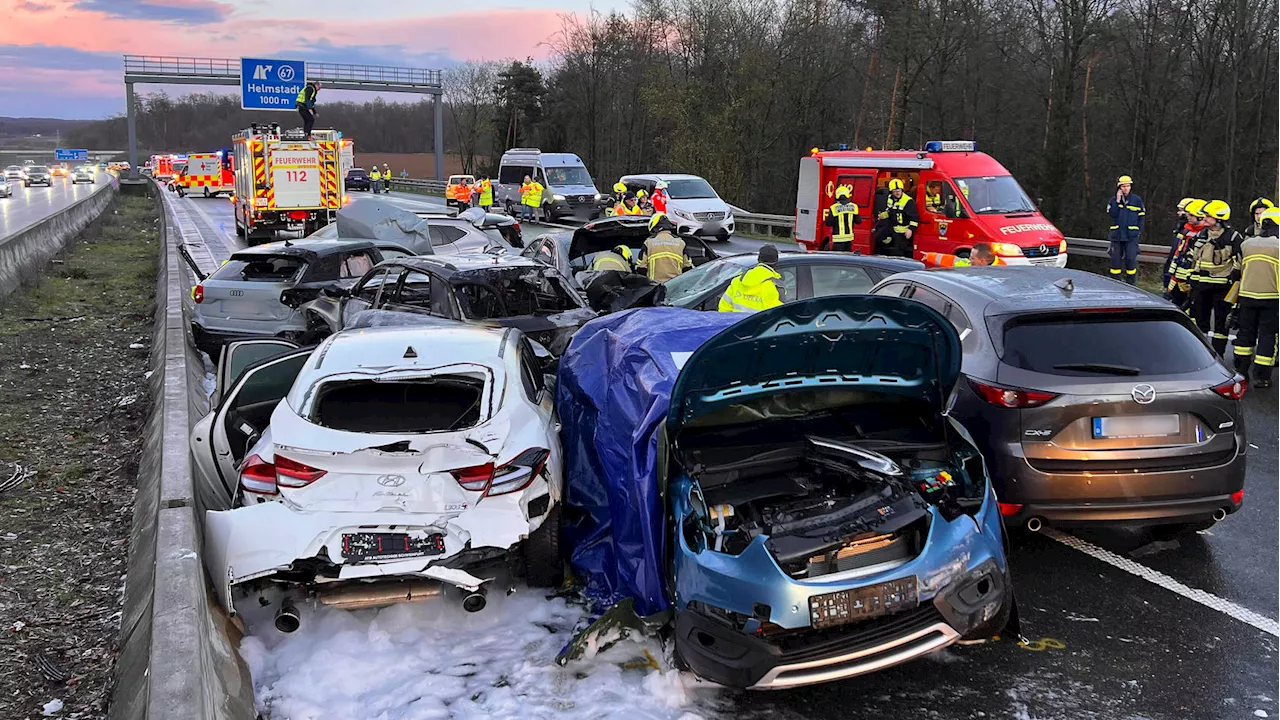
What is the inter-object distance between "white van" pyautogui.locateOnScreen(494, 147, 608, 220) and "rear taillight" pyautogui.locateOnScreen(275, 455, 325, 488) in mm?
27182

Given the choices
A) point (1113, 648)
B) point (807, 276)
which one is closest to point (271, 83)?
point (807, 276)

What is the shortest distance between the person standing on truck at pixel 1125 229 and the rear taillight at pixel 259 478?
13330 millimetres

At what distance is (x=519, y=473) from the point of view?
4668mm

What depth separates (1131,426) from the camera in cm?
497

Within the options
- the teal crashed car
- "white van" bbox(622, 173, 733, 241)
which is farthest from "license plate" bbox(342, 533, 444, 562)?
"white van" bbox(622, 173, 733, 241)

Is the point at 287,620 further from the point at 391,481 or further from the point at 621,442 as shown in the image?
the point at 621,442

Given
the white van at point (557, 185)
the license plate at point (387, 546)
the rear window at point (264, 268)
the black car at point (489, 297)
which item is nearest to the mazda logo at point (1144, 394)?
the license plate at point (387, 546)

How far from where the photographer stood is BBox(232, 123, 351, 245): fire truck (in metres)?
24.1

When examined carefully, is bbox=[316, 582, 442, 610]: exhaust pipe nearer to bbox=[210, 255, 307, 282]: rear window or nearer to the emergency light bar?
bbox=[210, 255, 307, 282]: rear window

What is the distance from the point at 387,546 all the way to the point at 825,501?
1.97m

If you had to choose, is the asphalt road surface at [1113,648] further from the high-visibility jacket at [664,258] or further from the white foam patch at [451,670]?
the high-visibility jacket at [664,258]


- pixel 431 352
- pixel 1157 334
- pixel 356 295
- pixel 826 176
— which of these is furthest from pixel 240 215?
pixel 1157 334

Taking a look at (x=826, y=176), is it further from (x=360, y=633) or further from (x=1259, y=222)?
(x=360, y=633)

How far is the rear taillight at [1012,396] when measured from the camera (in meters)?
4.97
